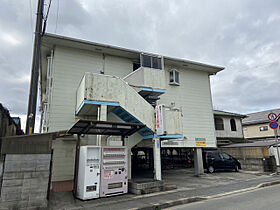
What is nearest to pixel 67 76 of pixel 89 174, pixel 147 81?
pixel 147 81

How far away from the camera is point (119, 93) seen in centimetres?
935

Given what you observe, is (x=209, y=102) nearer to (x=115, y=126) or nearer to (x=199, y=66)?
(x=199, y=66)

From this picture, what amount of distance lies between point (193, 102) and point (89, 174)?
10732 mm

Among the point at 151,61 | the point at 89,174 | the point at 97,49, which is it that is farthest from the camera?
the point at 151,61

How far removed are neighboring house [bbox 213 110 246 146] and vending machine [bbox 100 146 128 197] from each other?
15932 millimetres

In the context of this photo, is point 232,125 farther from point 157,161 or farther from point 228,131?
point 157,161

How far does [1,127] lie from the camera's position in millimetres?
6066

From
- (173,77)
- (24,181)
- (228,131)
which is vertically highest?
(173,77)

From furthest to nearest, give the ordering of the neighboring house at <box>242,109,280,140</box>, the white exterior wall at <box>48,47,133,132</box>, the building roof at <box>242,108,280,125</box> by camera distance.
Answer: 1. the building roof at <box>242,108,280,125</box>
2. the neighboring house at <box>242,109,280,140</box>
3. the white exterior wall at <box>48,47,133,132</box>

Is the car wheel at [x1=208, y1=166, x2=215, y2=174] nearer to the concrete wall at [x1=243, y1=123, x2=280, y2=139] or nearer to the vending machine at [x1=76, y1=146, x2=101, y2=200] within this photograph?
the vending machine at [x1=76, y1=146, x2=101, y2=200]

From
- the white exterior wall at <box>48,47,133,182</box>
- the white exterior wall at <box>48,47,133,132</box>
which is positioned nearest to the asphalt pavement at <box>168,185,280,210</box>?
the white exterior wall at <box>48,47,133,182</box>

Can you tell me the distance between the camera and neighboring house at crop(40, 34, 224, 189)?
9.38 meters

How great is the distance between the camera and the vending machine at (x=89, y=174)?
6988mm

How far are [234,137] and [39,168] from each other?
69.7ft
